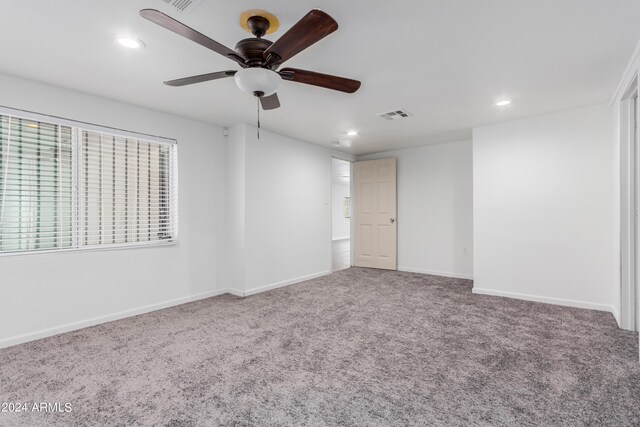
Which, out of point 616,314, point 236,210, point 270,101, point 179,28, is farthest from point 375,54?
point 616,314

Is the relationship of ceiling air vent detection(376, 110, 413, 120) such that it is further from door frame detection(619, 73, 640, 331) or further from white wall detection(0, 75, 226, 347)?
white wall detection(0, 75, 226, 347)

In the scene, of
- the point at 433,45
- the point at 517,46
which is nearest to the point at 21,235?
the point at 433,45

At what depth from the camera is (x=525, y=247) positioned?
157 inches

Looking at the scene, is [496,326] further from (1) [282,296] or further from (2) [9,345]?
(2) [9,345]

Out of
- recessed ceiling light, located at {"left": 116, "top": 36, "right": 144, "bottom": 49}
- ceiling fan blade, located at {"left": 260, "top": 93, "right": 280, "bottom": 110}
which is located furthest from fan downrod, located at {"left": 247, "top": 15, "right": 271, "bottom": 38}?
recessed ceiling light, located at {"left": 116, "top": 36, "right": 144, "bottom": 49}

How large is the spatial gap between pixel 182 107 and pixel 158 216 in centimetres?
130

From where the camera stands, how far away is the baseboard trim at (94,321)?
8.99 ft

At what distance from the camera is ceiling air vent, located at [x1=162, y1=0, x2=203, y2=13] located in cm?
175

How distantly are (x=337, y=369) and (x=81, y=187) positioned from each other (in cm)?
297

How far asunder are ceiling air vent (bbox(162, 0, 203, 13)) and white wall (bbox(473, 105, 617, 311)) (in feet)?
12.6

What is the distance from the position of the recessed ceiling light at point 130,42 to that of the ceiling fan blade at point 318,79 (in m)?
1.06

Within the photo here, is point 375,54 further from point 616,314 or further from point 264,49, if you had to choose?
point 616,314

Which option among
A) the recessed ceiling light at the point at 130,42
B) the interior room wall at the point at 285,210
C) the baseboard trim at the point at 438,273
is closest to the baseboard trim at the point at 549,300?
the baseboard trim at the point at 438,273

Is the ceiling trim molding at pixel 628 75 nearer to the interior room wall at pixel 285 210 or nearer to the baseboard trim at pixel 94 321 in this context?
the interior room wall at pixel 285 210
